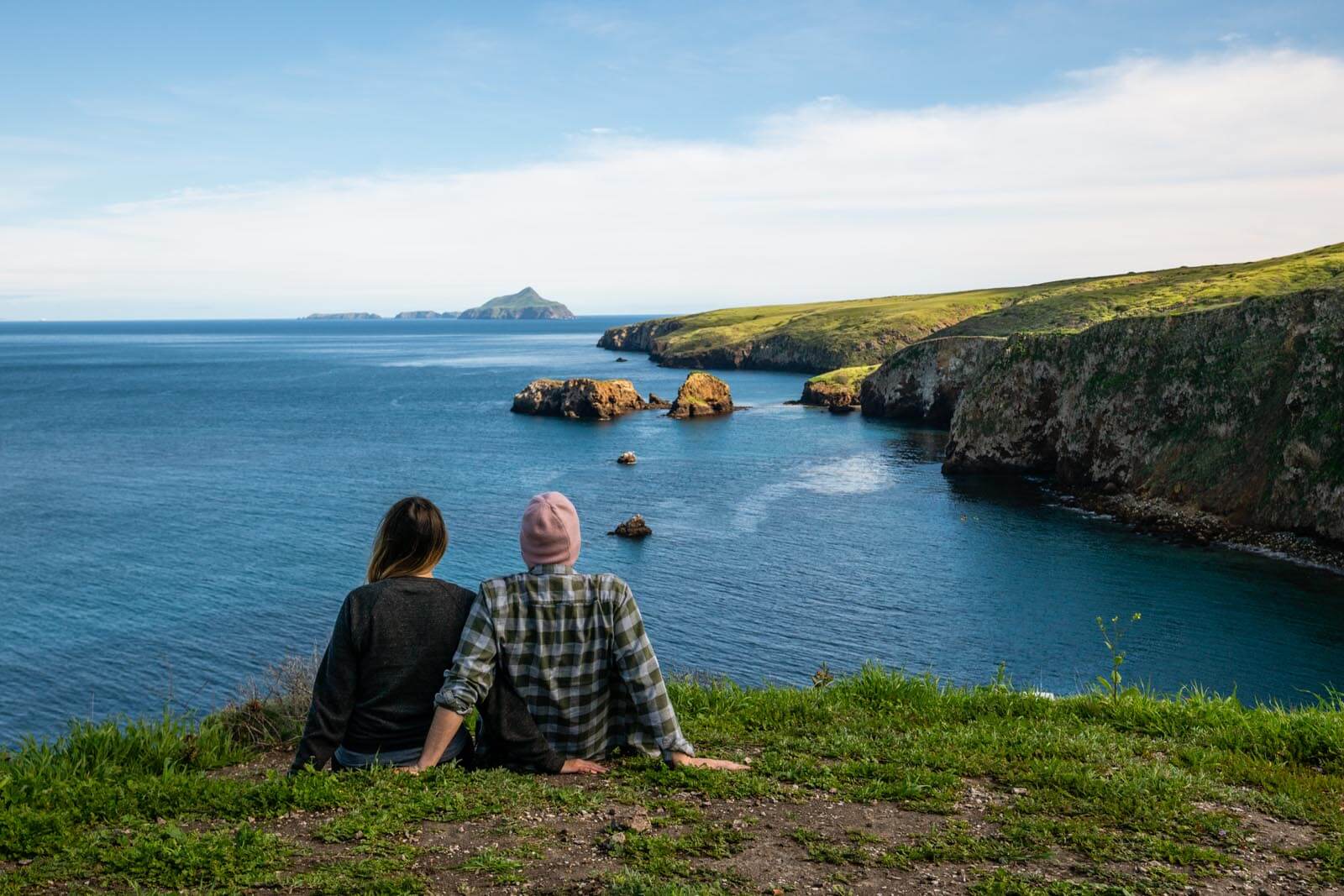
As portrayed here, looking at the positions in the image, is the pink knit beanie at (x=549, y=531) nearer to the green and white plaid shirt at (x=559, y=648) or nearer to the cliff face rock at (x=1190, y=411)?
the green and white plaid shirt at (x=559, y=648)

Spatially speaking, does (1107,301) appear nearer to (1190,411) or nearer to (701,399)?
(701,399)

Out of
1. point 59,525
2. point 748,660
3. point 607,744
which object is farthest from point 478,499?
point 607,744

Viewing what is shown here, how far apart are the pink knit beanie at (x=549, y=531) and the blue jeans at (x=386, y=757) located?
1884 millimetres

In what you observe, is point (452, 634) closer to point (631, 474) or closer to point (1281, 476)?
point (1281, 476)

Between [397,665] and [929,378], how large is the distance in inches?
4216

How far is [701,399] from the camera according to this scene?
11450 centimetres

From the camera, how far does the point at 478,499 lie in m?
64.8

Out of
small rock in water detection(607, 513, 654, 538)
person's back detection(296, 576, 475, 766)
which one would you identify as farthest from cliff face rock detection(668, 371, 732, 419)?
person's back detection(296, 576, 475, 766)

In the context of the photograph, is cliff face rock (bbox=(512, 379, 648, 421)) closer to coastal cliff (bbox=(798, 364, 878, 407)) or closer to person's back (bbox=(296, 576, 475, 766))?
coastal cliff (bbox=(798, 364, 878, 407))

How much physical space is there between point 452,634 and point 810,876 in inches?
125

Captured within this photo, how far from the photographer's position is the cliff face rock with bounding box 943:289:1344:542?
48938mm

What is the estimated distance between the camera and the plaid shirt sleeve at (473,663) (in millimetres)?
7160

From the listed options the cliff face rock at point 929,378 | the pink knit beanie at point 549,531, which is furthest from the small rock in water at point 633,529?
the cliff face rock at point 929,378

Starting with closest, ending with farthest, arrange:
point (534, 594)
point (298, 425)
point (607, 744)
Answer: point (534, 594) → point (607, 744) → point (298, 425)
